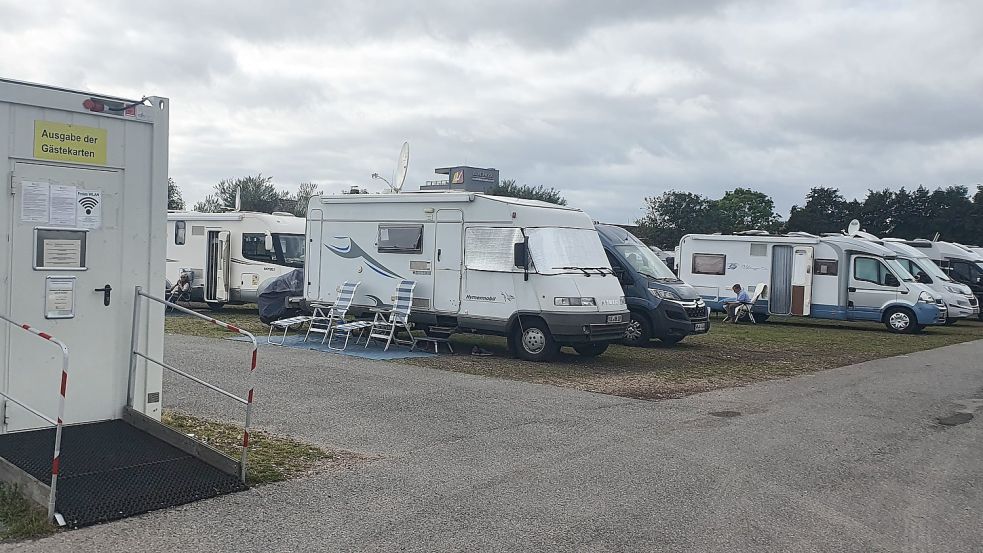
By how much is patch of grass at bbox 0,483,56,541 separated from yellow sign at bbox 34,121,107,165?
2.40 metres

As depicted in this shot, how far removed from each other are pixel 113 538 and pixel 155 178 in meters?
3.13

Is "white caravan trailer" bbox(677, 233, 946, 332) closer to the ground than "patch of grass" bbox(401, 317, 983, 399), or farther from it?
farther from it

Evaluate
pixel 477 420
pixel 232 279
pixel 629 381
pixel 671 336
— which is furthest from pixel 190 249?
pixel 477 420

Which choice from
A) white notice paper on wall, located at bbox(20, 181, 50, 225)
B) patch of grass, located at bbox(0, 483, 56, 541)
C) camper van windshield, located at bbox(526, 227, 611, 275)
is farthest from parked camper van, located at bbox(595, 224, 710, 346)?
patch of grass, located at bbox(0, 483, 56, 541)

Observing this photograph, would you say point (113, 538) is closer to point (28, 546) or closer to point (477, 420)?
point (28, 546)

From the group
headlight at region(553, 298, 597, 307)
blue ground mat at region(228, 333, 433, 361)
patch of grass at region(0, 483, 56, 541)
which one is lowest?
patch of grass at region(0, 483, 56, 541)

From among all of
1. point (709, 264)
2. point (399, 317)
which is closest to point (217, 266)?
point (399, 317)

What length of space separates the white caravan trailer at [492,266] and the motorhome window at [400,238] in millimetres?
19

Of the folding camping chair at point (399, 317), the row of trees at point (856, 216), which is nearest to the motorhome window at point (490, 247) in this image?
the folding camping chair at point (399, 317)

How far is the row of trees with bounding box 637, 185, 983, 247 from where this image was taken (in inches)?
2302

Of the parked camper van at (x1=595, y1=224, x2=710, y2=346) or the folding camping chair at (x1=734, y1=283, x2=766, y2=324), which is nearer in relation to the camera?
the parked camper van at (x1=595, y1=224, x2=710, y2=346)

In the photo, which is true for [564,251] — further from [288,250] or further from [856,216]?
[856,216]

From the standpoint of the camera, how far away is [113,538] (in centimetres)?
504

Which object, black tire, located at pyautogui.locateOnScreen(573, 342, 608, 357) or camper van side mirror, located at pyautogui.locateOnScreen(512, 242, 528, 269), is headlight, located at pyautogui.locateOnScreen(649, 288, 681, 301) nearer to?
black tire, located at pyautogui.locateOnScreen(573, 342, 608, 357)
